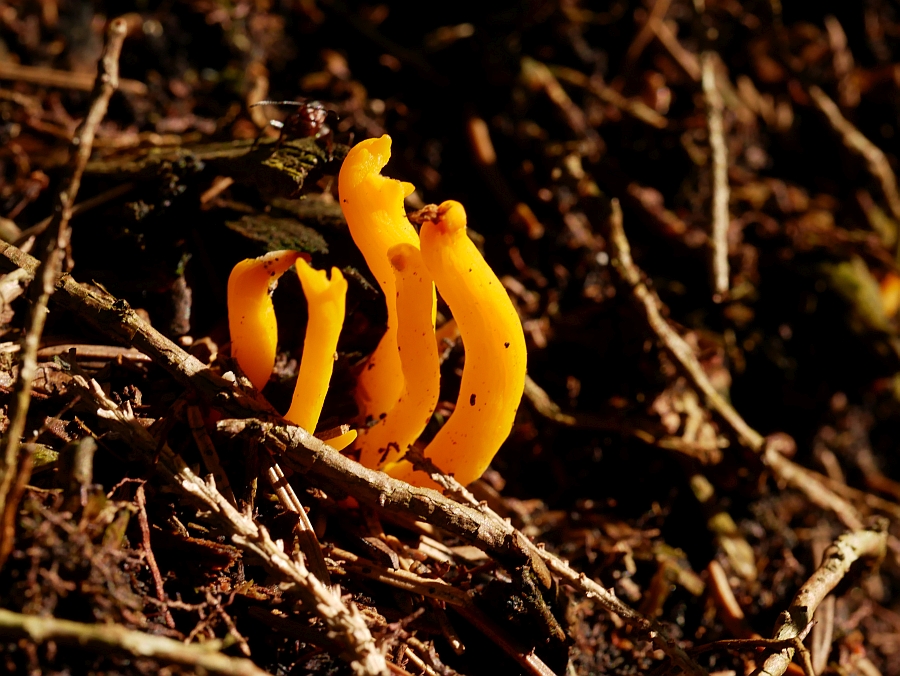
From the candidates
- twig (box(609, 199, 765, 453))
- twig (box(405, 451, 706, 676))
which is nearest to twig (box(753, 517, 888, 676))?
twig (box(405, 451, 706, 676))

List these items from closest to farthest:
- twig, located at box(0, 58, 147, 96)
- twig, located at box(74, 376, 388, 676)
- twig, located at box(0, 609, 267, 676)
→ twig, located at box(0, 609, 267, 676) → twig, located at box(74, 376, 388, 676) → twig, located at box(0, 58, 147, 96)

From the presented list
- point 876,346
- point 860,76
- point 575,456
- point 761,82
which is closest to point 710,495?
point 575,456

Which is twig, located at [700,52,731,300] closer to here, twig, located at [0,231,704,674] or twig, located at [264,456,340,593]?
twig, located at [0,231,704,674]

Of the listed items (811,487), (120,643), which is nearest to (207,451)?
(120,643)

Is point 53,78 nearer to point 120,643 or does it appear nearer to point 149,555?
point 149,555

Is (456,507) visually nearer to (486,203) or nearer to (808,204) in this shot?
(486,203)

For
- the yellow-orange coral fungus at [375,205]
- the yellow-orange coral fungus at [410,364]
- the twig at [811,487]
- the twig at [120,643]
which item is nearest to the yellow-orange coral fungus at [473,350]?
the yellow-orange coral fungus at [410,364]
